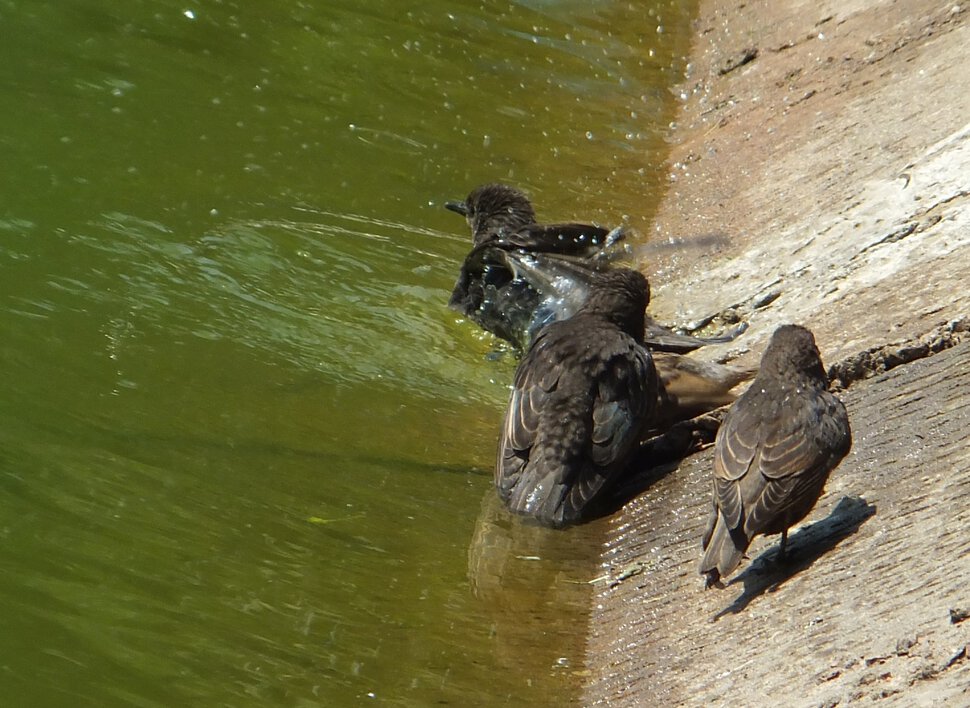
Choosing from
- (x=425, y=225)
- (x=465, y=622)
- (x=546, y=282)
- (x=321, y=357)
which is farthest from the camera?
(x=425, y=225)

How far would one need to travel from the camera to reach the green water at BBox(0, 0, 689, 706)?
5871 mm

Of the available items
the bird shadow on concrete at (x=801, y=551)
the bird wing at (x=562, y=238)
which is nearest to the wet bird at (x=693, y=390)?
the bird shadow on concrete at (x=801, y=551)

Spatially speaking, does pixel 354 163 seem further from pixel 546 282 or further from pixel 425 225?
pixel 546 282

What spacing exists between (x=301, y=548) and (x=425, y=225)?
4896 mm

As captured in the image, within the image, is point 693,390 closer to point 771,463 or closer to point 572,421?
point 572,421

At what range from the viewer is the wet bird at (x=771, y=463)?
5848 millimetres

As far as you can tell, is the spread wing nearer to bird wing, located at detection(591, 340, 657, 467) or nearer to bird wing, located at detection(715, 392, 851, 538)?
bird wing, located at detection(591, 340, 657, 467)

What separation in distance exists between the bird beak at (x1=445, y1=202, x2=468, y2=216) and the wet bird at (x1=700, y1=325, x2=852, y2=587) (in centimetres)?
488

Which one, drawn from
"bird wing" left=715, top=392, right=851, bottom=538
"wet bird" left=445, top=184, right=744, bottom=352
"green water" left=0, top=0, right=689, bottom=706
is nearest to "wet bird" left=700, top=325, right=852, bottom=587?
"bird wing" left=715, top=392, right=851, bottom=538

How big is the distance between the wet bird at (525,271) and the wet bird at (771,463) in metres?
2.84

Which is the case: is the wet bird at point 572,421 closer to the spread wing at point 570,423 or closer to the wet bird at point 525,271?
the spread wing at point 570,423

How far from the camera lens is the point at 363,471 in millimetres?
7398

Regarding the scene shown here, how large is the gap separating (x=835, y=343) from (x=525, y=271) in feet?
9.09

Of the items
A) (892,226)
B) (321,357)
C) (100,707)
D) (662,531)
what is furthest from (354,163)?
(100,707)
